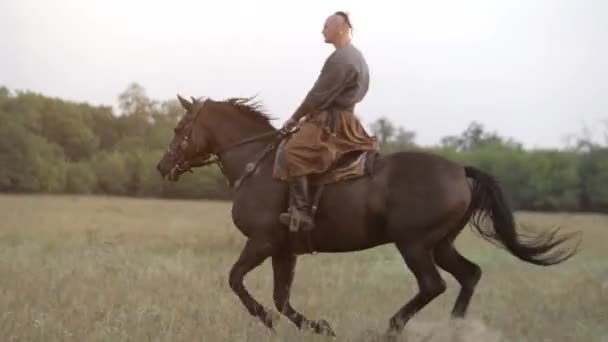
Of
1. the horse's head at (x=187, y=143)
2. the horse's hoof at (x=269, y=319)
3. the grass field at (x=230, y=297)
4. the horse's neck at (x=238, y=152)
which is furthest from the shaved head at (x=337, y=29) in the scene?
the grass field at (x=230, y=297)

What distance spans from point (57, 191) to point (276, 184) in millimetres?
44446

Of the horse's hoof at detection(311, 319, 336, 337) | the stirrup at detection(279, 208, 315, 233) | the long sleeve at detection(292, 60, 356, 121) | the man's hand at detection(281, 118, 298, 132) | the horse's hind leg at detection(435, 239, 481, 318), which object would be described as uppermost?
the long sleeve at detection(292, 60, 356, 121)

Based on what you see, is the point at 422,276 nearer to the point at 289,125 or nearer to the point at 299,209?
the point at 299,209

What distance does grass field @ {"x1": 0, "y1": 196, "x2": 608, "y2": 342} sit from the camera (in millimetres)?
7062

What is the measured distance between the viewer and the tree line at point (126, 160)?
156ft

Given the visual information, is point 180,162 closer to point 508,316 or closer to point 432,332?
point 432,332

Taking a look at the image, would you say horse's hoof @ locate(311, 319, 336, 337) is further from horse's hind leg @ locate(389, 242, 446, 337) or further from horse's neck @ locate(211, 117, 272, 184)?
horse's neck @ locate(211, 117, 272, 184)

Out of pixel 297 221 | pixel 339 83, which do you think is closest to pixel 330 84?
pixel 339 83

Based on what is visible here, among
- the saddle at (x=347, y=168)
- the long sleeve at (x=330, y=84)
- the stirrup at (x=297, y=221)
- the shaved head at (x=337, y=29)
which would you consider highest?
the shaved head at (x=337, y=29)

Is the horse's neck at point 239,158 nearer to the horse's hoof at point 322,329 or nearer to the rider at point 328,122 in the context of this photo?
the rider at point 328,122

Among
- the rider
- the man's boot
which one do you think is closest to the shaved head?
the rider

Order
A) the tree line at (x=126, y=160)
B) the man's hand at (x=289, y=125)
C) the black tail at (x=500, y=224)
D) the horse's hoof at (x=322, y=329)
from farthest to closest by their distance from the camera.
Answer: the tree line at (x=126, y=160) → the man's hand at (x=289, y=125) → the black tail at (x=500, y=224) → the horse's hoof at (x=322, y=329)

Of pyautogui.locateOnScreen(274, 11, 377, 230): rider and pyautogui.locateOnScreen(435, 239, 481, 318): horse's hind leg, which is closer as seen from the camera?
pyautogui.locateOnScreen(274, 11, 377, 230): rider

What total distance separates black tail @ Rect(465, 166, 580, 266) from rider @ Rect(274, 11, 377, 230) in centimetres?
105
